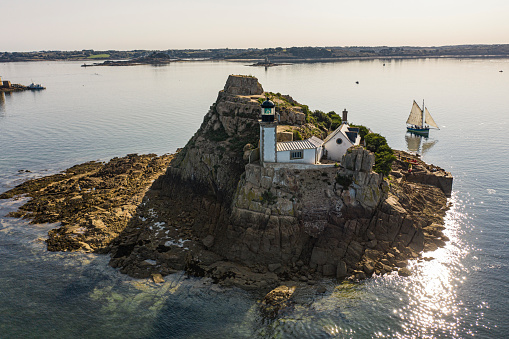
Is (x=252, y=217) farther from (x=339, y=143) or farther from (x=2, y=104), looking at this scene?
(x=2, y=104)

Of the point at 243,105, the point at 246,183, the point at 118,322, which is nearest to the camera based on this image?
the point at 118,322

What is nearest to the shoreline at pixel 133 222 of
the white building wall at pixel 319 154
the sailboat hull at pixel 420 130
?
the white building wall at pixel 319 154

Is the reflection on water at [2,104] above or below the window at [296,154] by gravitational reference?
below

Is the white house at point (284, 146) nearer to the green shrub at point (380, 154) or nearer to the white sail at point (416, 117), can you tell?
the green shrub at point (380, 154)

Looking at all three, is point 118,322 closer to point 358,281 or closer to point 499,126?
point 358,281

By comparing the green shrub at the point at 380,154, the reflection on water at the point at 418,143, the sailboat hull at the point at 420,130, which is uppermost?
the green shrub at the point at 380,154

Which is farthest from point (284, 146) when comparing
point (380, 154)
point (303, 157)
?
point (380, 154)

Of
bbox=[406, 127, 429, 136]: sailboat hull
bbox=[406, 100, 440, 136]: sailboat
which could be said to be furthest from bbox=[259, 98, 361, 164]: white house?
bbox=[406, 100, 440, 136]: sailboat

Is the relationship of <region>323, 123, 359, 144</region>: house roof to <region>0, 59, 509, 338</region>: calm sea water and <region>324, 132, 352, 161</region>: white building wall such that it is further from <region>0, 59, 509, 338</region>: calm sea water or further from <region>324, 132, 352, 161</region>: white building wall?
<region>0, 59, 509, 338</region>: calm sea water

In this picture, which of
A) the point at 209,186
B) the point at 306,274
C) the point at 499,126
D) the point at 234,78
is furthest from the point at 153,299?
the point at 499,126
